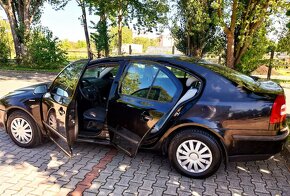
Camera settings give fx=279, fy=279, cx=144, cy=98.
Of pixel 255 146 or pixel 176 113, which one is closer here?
pixel 255 146

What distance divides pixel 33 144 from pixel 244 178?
10.7ft

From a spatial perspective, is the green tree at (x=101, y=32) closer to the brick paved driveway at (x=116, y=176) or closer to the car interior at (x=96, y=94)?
the car interior at (x=96, y=94)

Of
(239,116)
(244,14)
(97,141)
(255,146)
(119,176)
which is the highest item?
(244,14)

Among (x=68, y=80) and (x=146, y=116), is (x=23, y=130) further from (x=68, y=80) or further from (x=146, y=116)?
(x=146, y=116)

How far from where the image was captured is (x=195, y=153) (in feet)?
11.7

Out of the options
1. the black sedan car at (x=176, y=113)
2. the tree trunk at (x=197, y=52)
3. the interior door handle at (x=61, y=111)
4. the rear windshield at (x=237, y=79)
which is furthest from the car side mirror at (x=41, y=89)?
the tree trunk at (x=197, y=52)

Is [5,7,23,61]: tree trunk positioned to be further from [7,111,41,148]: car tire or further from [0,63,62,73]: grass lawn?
[7,111,41,148]: car tire

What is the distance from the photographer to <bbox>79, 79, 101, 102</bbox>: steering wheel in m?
4.57

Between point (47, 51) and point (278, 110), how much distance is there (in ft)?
48.9

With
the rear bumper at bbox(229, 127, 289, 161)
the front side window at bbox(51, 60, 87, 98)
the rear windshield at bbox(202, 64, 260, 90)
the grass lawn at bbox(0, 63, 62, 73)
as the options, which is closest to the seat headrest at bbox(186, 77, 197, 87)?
the rear windshield at bbox(202, 64, 260, 90)

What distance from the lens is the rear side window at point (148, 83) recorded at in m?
3.66

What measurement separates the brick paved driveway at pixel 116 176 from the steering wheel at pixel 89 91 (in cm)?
88

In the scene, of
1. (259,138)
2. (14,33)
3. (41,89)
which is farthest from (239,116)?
(14,33)

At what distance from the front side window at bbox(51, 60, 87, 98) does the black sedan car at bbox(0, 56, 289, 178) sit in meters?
0.02
